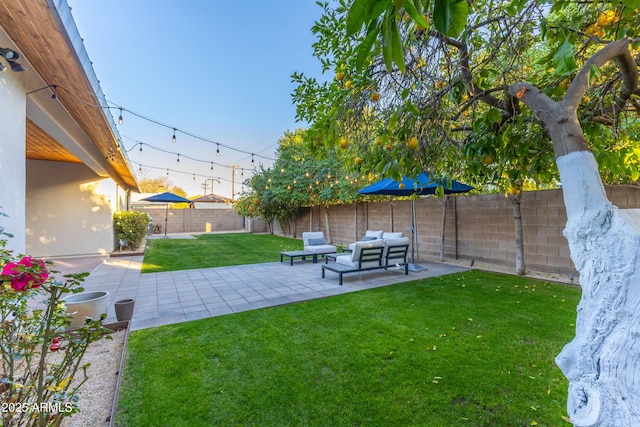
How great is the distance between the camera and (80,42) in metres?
3.12

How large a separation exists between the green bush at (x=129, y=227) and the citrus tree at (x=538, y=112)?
9.87 meters

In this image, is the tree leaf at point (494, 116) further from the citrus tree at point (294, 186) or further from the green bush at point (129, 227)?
the green bush at point (129, 227)

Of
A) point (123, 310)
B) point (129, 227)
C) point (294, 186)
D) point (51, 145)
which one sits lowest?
point (123, 310)

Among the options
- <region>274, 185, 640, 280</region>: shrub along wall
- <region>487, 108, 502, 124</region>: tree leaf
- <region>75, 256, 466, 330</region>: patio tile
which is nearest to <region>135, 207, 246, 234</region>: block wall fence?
<region>75, 256, 466, 330</region>: patio tile

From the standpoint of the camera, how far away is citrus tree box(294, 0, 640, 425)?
938 millimetres

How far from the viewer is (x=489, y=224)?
691 centimetres

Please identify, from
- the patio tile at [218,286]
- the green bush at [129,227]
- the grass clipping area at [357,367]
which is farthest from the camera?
the green bush at [129,227]

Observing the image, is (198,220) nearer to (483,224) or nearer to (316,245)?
(316,245)

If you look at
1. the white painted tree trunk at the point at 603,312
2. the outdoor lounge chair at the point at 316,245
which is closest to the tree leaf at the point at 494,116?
the white painted tree trunk at the point at 603,312

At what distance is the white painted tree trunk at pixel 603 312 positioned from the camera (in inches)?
36.9

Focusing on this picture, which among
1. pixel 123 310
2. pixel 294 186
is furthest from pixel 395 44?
pixel 294 186

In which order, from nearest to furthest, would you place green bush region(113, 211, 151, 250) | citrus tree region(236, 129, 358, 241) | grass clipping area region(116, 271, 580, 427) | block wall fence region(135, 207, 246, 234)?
grass clipping area region(116, 271, 580, 427), green bush region(113, 211, 151, 250), citrus tree region(236, 129, 358, 241), block wall fence region(135, 207, 246, 234)

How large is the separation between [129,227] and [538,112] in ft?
39.3

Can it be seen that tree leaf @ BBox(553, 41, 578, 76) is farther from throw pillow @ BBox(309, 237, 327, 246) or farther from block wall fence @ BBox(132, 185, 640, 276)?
throw pillow @ BBox(309, 237, 327, 246)
